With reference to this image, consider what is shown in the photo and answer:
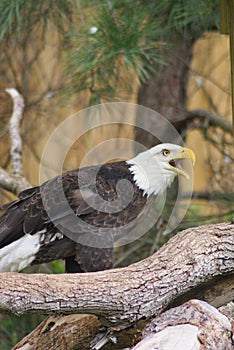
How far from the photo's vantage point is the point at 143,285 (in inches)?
72.3

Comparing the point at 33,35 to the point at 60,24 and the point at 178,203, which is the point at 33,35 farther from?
the point at 178,203

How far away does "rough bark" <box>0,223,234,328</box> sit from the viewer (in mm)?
1767

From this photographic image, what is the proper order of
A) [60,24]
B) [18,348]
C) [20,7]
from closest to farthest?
[18,348], [20,7], [60,24]

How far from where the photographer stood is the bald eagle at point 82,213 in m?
2.31

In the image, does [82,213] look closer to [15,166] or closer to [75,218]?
[75,218]

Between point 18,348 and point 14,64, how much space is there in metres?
2.40

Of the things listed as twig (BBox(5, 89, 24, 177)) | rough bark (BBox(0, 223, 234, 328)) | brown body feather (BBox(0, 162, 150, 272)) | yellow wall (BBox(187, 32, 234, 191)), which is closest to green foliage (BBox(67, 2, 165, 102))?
twig (BBox(5, 89, 24, 177))

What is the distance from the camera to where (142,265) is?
188 centimetres

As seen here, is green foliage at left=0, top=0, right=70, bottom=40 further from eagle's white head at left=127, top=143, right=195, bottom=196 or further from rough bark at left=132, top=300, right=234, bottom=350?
rough bark at left=132, top=300, right=234, bottom=350

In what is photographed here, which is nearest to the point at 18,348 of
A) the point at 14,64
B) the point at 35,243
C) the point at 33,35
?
the point at 35,243

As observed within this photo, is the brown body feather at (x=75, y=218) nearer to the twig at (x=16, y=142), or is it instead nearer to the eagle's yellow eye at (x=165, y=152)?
the eagle's yellow eye at (x=165, y=152)

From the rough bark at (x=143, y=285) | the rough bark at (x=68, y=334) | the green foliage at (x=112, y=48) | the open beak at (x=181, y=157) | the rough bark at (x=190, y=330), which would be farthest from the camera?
the green foliage at (x=112, y=48)

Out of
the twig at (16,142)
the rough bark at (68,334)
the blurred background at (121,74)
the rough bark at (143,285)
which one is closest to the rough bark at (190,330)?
the rough bark at (143,285)

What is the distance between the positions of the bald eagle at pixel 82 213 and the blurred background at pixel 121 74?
0.43 metres
